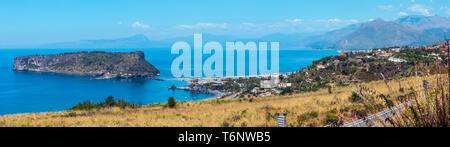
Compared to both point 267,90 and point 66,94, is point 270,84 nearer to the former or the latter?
point 267,90

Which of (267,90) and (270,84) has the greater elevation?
(270,84)

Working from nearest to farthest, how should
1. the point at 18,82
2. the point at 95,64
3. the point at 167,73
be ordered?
the point at 18,82
the point at 167,73
the point at 95,64

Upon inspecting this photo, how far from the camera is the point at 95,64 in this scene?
124875 mm

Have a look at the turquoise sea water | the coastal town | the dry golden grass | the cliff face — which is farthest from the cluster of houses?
the cliff face

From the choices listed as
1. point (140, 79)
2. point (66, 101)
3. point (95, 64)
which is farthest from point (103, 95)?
point (95, 64)

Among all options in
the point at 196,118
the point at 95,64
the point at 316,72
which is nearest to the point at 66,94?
the point at 95,64

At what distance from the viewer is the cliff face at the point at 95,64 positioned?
114 meters

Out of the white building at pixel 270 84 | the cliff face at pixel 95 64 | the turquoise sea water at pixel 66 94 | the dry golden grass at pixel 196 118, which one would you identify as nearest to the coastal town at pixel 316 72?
the white building at pixel 270 84

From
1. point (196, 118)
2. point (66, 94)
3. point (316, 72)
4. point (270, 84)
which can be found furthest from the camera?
point (66, 94)

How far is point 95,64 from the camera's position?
410ft
